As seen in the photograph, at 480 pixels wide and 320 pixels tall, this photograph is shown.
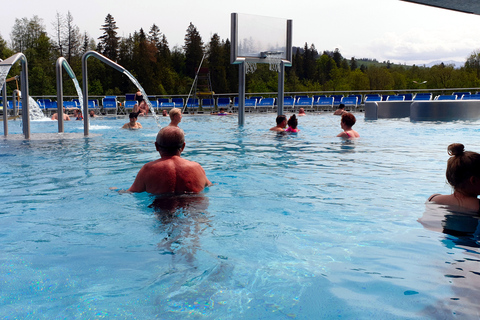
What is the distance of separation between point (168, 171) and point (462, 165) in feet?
7.72

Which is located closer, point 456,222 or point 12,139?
point 456,222

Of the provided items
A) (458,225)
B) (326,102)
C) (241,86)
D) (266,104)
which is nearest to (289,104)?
(266,104)

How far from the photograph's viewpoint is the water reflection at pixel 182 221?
3111 mm

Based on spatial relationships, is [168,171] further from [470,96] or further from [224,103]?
[224,103]

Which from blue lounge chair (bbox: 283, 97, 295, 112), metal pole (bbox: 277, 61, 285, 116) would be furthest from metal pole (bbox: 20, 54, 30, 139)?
blue lounge chair (bbox: 283, 97, 295, 112)

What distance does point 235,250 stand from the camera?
3.14 m

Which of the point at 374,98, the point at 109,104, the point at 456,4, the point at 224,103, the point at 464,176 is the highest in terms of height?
the point at 456,4

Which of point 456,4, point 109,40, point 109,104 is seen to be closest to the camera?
point 456,4

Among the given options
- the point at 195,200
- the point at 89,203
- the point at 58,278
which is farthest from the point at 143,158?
the point at 58,278

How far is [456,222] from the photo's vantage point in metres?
3.40

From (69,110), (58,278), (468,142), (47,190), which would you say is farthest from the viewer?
(69,110)

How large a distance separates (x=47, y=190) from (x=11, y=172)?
144 cm

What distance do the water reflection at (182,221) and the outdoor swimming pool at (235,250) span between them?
1cm

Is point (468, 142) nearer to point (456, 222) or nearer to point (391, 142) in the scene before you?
point (391, 142)
